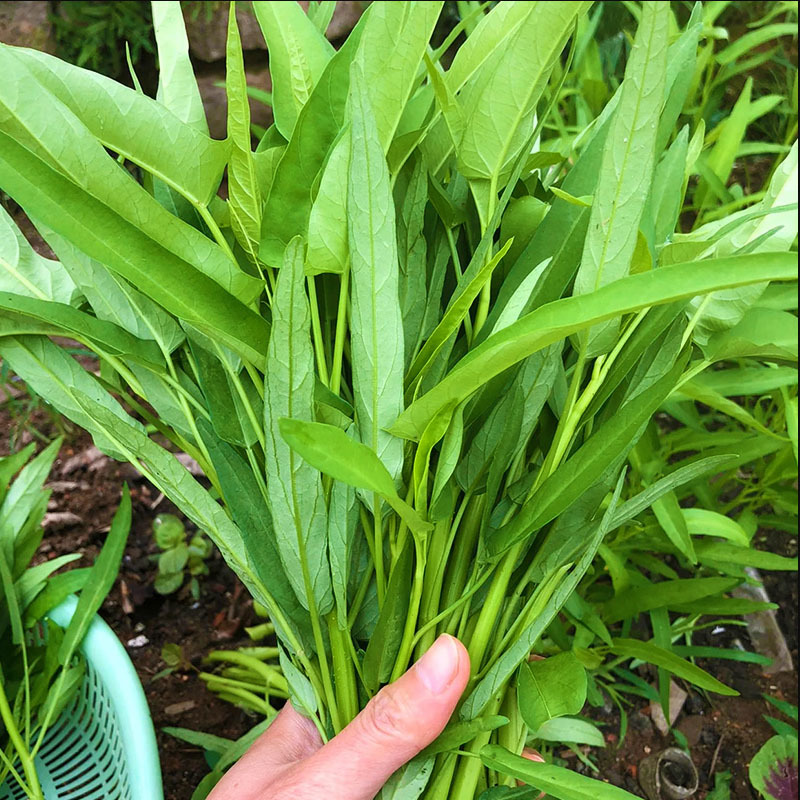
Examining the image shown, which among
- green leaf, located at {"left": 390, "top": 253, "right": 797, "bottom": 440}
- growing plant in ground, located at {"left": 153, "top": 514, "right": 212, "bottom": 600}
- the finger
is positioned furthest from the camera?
growing plant in ground, located at {"left": 153, "top": 514, "right": 212, "bottom": 600}

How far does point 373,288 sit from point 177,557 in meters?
0.76

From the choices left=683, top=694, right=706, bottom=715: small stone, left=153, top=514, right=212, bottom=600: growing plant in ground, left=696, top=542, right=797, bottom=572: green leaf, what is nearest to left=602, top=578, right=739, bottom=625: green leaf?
left=696, top=542, right=797, bottom=572: green leaf

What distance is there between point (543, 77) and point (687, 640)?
2.68ft

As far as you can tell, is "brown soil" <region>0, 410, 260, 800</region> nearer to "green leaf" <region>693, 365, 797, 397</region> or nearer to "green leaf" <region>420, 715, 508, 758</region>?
"green leaf" <region>420, 715, 508, 758</region>

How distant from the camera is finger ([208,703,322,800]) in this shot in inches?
25.7

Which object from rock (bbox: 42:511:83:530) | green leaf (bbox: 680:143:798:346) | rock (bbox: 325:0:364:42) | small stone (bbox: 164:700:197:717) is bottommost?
small stone (bbox: 164:700:197:717)

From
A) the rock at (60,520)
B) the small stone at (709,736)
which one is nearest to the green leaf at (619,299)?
the small stone at (709,736)

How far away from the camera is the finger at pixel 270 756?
2.15 feet

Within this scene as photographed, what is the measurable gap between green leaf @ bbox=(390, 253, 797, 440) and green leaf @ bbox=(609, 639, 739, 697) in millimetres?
460

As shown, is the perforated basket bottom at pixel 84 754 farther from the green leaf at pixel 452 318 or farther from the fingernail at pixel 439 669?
the green leaf at pixel 452 318

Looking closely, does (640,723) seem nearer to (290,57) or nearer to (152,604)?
(152,604)

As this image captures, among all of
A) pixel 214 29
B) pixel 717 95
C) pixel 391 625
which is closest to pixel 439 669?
pixel 391 625

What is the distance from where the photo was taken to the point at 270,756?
676 millimetres

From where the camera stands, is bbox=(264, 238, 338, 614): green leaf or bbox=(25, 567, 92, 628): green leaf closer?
bbox=(264, 238, 338, 614): green leaf
